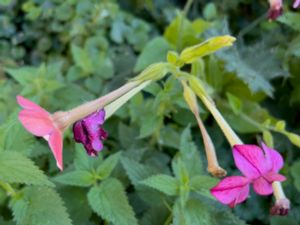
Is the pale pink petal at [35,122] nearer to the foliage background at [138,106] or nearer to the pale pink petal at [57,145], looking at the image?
the pale pink petal at [57,145]

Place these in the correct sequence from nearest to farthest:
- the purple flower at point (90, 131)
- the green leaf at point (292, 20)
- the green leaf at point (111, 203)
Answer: the purple flower at point (90, 131) < the green leaf at point (111, 203) < the green leaf at point (292, 20)

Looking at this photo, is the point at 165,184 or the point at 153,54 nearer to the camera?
the point at 165,184

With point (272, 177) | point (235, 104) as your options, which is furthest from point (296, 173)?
point (272, 177)

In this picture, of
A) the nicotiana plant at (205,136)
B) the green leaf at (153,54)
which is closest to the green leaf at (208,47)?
the nicotiana plant at (205,136)

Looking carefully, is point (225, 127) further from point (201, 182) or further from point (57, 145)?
point (57, 145)

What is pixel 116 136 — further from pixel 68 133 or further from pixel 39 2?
pixel 39 2

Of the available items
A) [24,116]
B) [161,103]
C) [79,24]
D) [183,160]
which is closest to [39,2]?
[79,24]

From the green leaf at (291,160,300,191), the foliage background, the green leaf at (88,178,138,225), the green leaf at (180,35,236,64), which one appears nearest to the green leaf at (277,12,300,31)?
the foliage background

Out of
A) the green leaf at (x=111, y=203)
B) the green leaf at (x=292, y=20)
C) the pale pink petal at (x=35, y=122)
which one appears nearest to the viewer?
the pale pink petal at (x=35, y=122)
